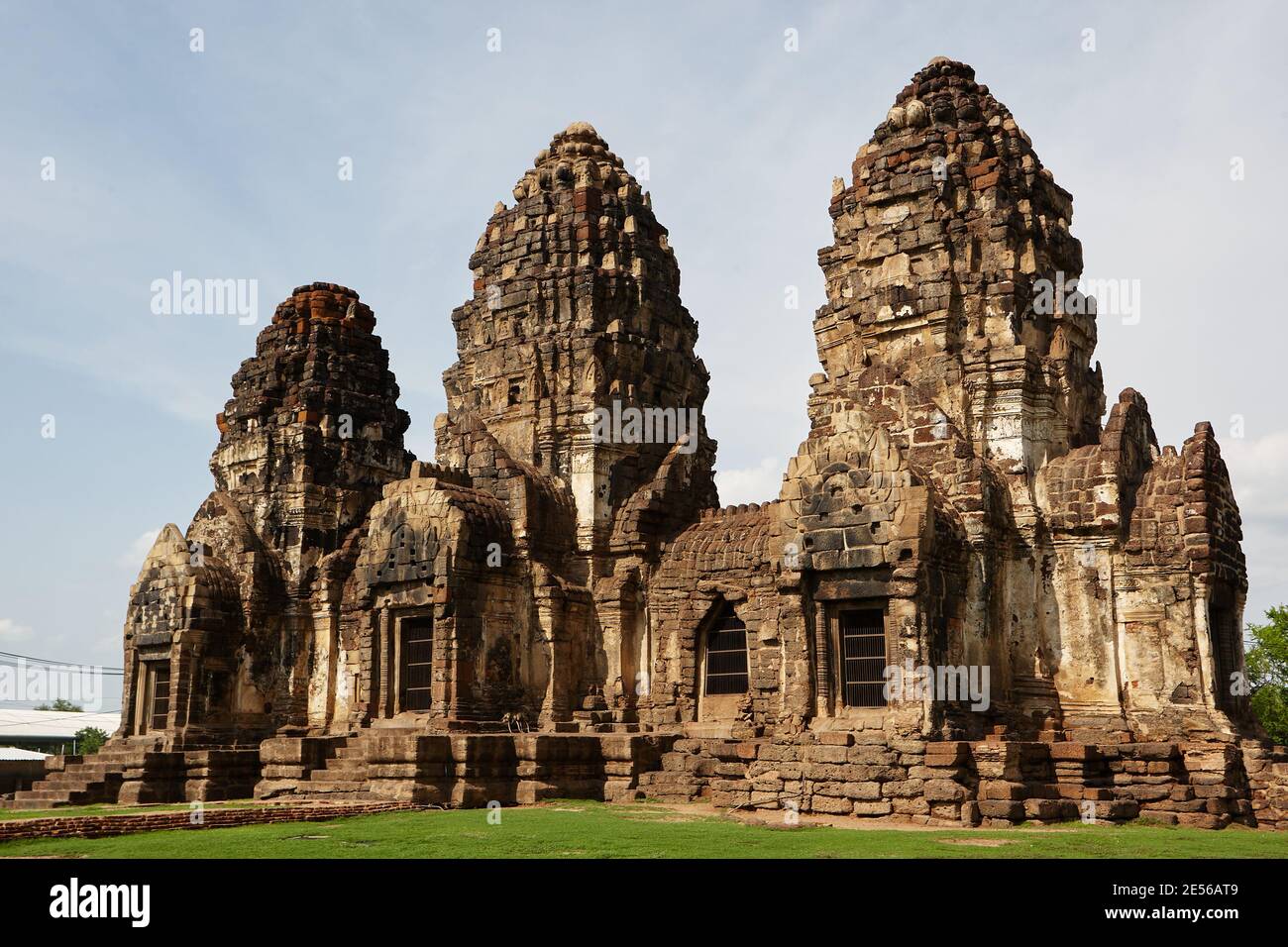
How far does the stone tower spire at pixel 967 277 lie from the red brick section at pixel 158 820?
1088cm

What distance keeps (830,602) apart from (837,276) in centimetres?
670

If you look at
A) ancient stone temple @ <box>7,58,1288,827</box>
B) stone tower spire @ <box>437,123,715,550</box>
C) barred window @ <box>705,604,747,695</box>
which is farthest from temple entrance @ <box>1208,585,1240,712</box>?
stone tower spire @ <box>437,123,715,550</box>

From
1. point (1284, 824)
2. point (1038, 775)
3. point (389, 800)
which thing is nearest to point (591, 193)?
point (389, 800)

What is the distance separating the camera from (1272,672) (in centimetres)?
3981

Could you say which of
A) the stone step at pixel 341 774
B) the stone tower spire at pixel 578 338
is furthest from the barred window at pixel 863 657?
the stone step at pixel 341 774

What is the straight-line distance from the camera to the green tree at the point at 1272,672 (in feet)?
120

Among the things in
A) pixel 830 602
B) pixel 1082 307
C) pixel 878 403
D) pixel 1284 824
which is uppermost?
pixel 1082 307

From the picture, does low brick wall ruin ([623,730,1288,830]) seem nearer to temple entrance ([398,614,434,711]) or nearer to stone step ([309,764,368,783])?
stone step ([309,764,368,783])

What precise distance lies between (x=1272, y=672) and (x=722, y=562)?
2503 cm

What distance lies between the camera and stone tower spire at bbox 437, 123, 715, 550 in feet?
84.0

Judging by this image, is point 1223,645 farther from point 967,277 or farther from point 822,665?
point 967,277

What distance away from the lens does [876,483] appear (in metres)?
19.1
